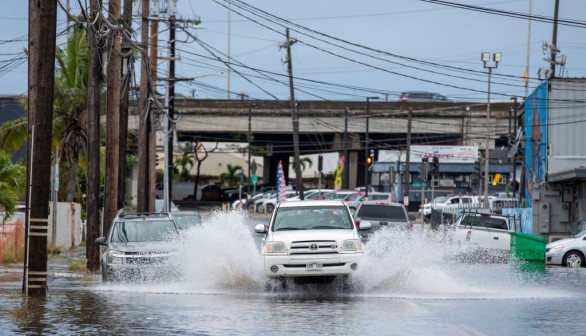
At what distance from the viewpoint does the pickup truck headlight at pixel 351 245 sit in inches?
802

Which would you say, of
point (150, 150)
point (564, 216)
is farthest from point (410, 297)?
point (564, 216)

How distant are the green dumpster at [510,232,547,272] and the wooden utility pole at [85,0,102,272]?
1197 centimetres

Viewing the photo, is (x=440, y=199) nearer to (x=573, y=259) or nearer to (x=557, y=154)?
(x=557, y=154)

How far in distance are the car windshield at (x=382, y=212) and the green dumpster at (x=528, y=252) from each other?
5.49 metres

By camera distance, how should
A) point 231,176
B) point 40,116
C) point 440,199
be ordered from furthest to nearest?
point 231,176 < point 440,199 < point 40,116

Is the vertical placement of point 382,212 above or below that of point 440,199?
below

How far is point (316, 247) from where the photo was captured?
20.3m

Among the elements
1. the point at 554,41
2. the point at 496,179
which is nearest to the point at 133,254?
the point at 554,41

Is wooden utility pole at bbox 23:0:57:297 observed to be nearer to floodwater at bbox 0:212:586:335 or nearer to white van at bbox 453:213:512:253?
floodwater at bbox 0:212:586:335

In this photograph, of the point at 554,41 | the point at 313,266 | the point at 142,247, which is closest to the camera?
the point at 313,266

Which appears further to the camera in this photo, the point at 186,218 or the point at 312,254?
the point at 186,218

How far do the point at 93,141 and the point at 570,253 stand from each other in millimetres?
16151

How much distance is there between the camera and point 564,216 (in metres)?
48.4

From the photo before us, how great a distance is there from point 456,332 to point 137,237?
484 inches
